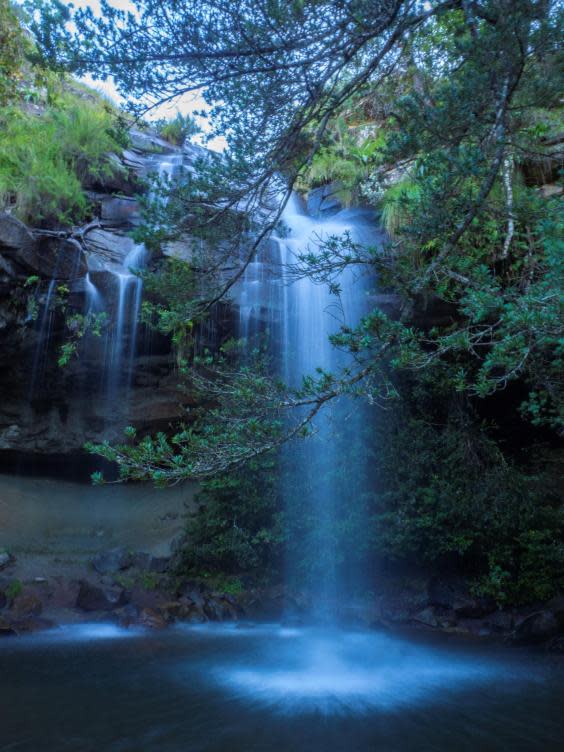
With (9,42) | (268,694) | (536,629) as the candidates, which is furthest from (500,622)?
(9,42)

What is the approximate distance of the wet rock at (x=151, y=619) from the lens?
23.2 ft

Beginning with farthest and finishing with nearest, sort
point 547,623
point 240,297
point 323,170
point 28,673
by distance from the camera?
point 323,170 → point 240,297 → point 547,623 → point 28,673

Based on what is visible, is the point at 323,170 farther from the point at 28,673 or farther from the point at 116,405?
the point at 28,673

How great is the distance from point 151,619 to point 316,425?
3.37 meters

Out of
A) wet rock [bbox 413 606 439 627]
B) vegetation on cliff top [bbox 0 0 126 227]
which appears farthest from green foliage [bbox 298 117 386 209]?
wet rock [bbox 413 606 439 627]

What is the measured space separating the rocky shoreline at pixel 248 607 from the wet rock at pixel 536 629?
1 cm

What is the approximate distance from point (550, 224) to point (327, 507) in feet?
18.2

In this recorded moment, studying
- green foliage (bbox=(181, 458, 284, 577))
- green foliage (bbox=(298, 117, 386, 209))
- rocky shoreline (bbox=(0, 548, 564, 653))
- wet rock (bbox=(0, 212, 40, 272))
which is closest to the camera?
rocky shoreline (bbox=(0, 548, 564, 653))

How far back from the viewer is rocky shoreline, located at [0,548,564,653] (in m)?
6.98

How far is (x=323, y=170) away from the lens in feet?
39.8

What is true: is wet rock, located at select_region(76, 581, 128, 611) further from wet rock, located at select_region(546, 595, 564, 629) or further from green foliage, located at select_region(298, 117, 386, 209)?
green foliage, located at select_region(298, 117, 386, 209)

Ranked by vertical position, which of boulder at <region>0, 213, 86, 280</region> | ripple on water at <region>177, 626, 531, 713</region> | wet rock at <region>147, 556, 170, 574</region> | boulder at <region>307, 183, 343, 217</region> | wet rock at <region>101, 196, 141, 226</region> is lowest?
ripple on water at <region>177, 626, 531, 713</region>

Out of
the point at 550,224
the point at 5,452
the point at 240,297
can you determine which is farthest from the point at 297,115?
the point at 5,452

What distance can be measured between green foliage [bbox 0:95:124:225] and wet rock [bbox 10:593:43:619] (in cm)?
622
